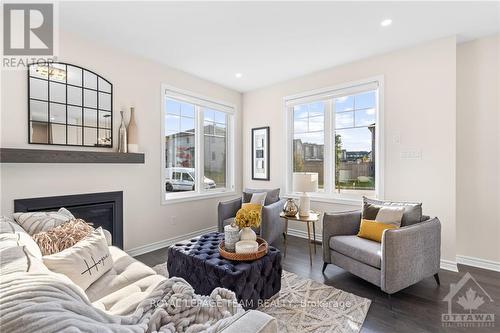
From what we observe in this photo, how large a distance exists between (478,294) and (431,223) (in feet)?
2.55

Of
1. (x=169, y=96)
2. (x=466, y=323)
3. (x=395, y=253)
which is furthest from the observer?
(x=169, y=96)

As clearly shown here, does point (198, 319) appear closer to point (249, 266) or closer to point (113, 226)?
point (249, 266)

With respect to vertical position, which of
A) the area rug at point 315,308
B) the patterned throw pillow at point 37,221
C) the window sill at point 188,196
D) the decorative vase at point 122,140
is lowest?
the area rug at point 315,308

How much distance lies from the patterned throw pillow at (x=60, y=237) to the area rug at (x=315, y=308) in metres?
1.51

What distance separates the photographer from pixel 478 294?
7.45ft

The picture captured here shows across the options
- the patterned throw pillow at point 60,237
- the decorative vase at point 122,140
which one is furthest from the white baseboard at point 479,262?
the decorative vase at point 122,140

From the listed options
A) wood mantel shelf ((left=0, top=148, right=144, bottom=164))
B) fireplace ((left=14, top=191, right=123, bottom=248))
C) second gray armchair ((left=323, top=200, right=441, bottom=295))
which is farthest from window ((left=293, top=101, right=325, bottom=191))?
fireplace ((left=14, top=191, right=123, bottom=248))

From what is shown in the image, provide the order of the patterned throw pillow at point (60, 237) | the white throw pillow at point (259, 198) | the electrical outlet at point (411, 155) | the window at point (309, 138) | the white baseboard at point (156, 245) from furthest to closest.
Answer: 1. the window at point (309, 138)
2. the white throw pillow at point (259, 198)
3. the white baseboard at point (156, 245)
4. the electrical outlet at point (411, 155)
5. the patterned throw pillow at point (60, 237)

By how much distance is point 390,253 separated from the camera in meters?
2.05

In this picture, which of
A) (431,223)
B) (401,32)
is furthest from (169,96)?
(431,223)

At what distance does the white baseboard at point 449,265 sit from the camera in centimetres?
275

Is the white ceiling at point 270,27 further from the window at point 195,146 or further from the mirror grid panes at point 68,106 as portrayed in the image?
the window at point 195,146

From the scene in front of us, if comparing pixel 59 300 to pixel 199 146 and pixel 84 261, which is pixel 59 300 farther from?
pixel 199 146

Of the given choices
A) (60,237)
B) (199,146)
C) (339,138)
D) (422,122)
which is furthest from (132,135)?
(422,122)
